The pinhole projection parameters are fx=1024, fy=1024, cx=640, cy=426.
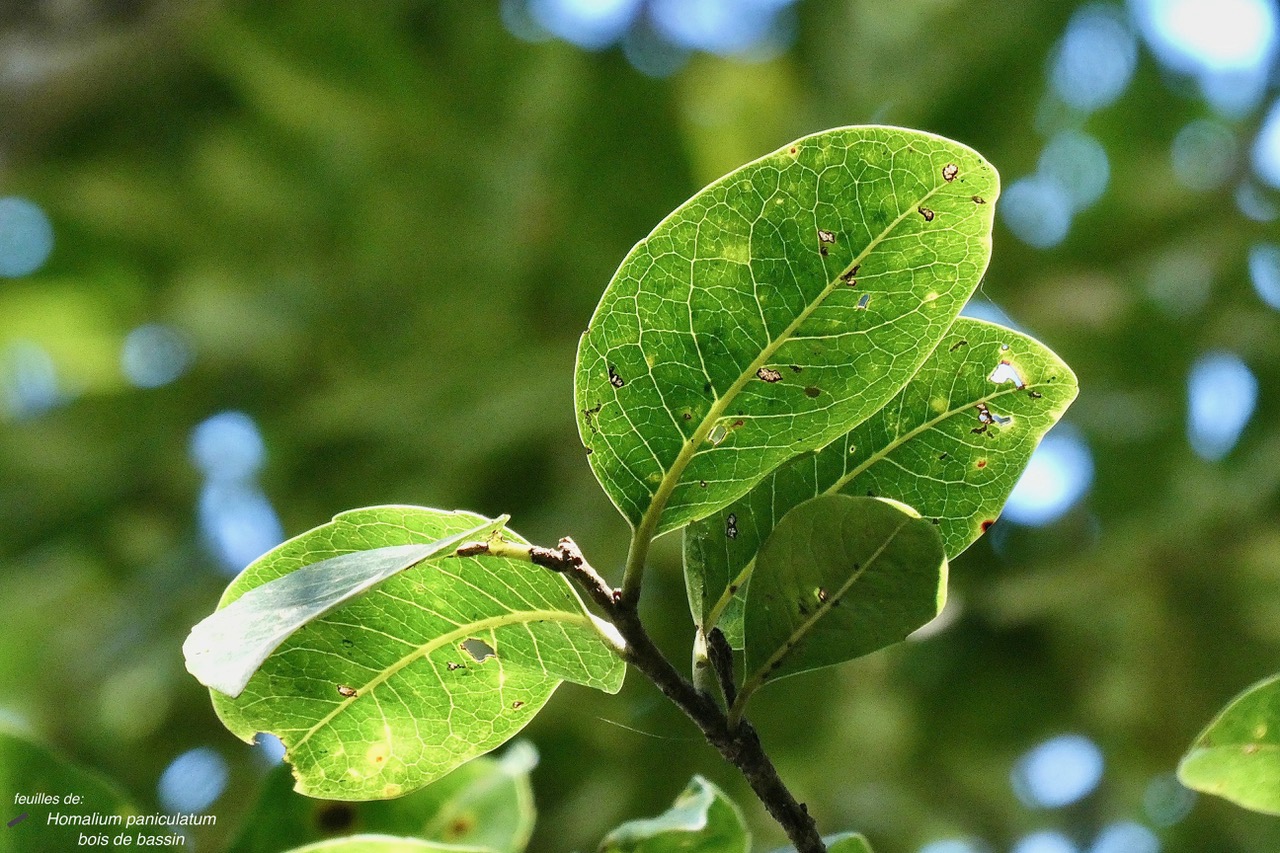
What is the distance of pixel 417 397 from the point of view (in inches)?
92.8

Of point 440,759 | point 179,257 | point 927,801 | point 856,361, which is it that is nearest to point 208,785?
point 179,257

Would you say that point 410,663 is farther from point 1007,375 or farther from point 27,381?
point 27,381

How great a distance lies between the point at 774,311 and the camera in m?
0.52

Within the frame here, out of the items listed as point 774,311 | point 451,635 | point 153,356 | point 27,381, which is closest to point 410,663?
point 451,635

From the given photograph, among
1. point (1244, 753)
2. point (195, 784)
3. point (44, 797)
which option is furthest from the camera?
point (195, 784)

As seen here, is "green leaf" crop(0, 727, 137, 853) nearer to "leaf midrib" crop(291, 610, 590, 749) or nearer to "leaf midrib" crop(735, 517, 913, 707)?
"leaf midrib" crop(291, 610, 590, 749)

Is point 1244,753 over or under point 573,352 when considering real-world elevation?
under

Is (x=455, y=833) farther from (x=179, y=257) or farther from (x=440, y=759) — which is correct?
(x=179, y=257)

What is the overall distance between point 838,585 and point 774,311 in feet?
0.47

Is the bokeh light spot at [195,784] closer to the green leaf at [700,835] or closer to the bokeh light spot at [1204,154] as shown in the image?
the green leaf at [700,835]

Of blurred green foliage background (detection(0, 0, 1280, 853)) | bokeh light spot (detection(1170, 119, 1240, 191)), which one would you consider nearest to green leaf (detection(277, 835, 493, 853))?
blurred green foliage background (detection(0, 0, 1280, 853))

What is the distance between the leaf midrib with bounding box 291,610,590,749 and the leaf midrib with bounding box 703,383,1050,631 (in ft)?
0.27

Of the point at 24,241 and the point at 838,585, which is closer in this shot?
the point at 838,585

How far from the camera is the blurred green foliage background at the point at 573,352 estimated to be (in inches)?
84.6
